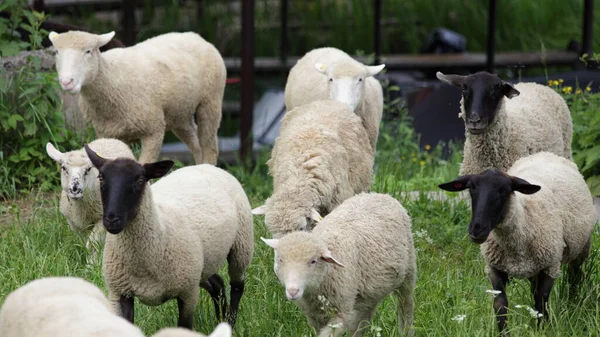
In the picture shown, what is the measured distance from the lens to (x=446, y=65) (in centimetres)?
1418

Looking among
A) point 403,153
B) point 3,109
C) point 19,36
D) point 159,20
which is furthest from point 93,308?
point 159,20

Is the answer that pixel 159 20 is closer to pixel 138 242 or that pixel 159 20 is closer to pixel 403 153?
pixel 403 153

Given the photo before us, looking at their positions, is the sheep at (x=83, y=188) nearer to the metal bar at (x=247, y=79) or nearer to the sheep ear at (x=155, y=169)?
the sheep ear at (x=155, y=169)

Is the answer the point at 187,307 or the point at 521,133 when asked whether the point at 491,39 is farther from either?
the point at 187,307

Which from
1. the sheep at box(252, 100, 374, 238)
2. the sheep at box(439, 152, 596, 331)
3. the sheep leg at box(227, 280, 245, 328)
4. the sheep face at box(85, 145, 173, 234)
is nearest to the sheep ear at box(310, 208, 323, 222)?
the sheep at box(252, 100, 374, 238)

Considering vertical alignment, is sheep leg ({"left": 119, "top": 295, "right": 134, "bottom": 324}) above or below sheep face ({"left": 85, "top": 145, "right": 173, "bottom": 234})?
below

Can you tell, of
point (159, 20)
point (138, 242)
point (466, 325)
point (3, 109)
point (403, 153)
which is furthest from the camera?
point (159, 20)

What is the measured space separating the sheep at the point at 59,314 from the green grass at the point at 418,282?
5.66ft

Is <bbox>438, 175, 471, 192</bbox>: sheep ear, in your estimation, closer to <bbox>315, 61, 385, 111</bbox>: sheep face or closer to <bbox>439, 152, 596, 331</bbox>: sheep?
<bbox>439, 152, 596, 331</bbox>: sheep

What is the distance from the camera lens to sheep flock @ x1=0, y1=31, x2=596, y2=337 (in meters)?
5.01

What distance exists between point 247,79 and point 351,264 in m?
5.24

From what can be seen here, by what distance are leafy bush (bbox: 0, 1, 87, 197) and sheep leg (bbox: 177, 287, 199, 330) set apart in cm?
310

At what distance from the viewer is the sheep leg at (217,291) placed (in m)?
6.10

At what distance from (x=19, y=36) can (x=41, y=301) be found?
5737 mm
